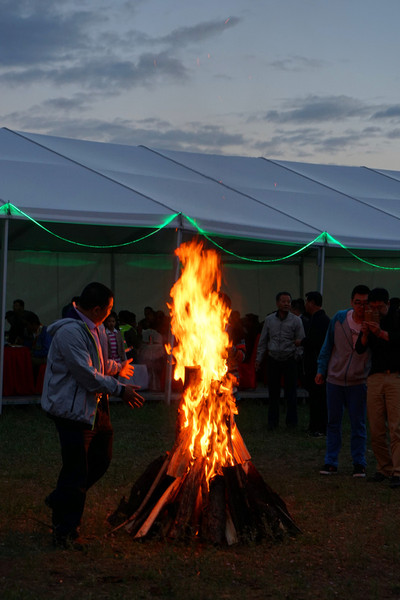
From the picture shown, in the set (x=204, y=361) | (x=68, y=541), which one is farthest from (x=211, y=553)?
(x=204, y=361)

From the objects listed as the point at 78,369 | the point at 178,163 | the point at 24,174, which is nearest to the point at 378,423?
the point at 78,369

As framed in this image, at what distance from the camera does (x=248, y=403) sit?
13023mm

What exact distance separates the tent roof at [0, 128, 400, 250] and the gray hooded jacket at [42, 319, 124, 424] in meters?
5.80

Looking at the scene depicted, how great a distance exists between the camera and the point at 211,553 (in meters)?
5.12

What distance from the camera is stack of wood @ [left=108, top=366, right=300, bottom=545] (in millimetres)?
A: 5371

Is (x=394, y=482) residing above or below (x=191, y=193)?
below

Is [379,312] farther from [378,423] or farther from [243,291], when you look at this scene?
[243,291]

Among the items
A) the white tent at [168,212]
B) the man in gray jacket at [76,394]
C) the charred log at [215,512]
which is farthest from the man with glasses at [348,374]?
the white tent at [168,212]

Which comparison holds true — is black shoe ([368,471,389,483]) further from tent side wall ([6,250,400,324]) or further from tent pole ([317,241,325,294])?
tent side wall ([6,250,400,324])

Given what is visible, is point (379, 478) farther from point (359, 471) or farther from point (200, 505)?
point (200, 505)

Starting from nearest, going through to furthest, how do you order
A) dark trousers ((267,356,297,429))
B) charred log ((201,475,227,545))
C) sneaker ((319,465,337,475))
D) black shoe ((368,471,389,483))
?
charred log ((201,475,227,545)) < black shoe ((368,471,389,483)) < sneaker ((319,465,337,475)) < dark trousers ((267,356,297,429))

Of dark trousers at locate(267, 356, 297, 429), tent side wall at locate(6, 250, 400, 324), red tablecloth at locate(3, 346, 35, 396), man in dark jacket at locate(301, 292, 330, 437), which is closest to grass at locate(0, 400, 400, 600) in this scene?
man in dark jacket at locate(301, 292, 330, 437)

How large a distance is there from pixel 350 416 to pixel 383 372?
63 centimetres

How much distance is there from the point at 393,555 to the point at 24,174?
28.1 ft
